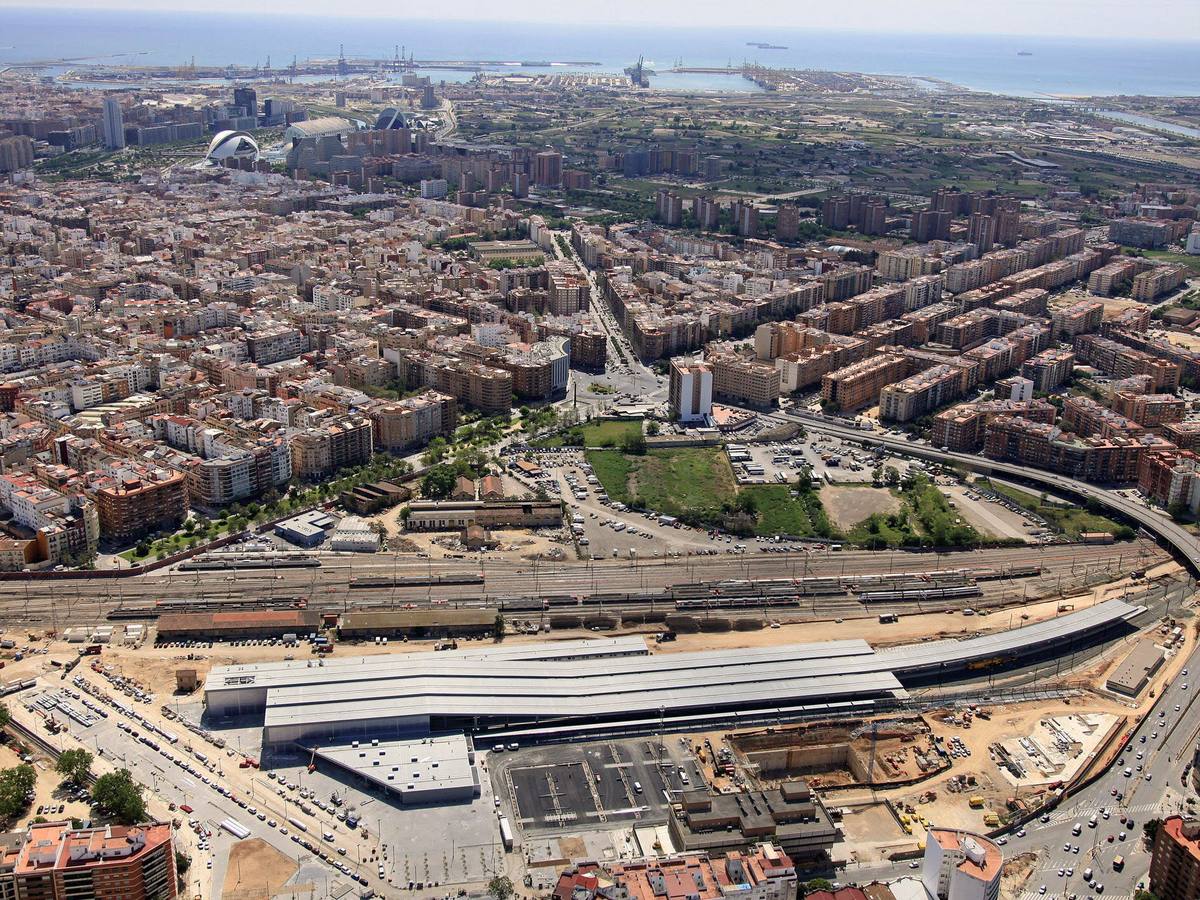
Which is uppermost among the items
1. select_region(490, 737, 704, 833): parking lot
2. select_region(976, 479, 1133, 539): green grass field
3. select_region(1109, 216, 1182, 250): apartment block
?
select_region(1109, 216, 1182, 250): apartment block

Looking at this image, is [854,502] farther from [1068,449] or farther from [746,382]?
[746,382]

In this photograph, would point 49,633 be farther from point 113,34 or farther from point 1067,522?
point 113,34

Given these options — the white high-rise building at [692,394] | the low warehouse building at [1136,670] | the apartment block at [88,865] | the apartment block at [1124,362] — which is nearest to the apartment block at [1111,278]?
the apartment block at [1124,362]

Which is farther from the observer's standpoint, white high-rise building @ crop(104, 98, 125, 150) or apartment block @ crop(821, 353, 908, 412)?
white high-rise building @ crop(104, 98, 125, 150)

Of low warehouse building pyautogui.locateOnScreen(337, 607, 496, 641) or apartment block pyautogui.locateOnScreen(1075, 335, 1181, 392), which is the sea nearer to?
apartment block pyautogui.locateOnScreen(1075, 335, 1181, 392)

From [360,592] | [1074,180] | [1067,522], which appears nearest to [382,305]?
[360,592]

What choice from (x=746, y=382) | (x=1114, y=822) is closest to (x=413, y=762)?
(x=1114, y=822)

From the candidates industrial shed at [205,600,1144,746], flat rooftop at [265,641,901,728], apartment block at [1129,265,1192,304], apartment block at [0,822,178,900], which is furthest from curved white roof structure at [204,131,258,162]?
apartment block at [0,822,178,900]
